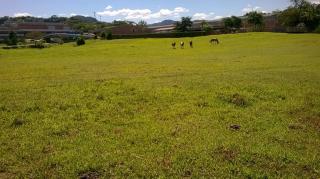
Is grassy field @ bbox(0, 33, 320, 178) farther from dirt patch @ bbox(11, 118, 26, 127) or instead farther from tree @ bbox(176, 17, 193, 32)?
tree @ bbox(176, 17, 193, 32)

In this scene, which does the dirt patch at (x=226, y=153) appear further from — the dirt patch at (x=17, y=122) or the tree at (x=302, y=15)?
the tree at (x=302, y=15)

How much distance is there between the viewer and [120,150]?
8875 millimetres

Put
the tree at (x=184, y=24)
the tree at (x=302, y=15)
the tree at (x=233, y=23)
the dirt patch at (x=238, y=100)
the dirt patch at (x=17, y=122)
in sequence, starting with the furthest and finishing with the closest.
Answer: the tree at (x=184, y=24) → the tree at (x=233, y=23) → the tree at (x=302, y=15) → the dirt patch at (x=238, y=100) → the dirt patch at (x=17, y=122)

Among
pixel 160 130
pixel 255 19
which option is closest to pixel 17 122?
pixel 160 130

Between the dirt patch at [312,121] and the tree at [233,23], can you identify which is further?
the tree at [233,23]

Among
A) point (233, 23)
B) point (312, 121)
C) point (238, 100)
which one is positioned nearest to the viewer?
point (312, 121)

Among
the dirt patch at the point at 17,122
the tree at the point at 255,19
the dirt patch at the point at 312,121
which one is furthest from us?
the tree at the point at 255,19

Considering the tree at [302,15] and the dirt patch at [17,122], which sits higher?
the tree at [302,15]

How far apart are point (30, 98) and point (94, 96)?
6.55 ft

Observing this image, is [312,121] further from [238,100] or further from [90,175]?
[90,175]

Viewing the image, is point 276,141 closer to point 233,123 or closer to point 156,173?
point 233,123

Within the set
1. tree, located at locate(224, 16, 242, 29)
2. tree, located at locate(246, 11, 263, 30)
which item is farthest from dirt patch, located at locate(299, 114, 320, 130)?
tree, located at locate(224, 16, 242, 29)

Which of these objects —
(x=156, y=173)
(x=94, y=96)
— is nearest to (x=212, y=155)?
(x=156, y=173)


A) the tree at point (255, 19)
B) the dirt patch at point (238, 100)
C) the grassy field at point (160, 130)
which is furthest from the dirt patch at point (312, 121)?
the tree at point (255, 19)
